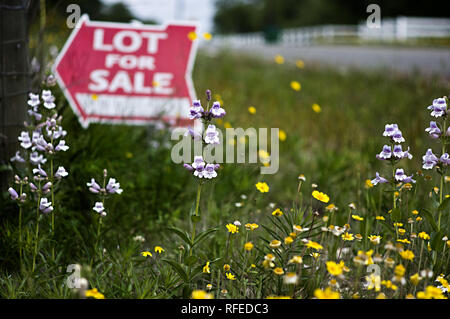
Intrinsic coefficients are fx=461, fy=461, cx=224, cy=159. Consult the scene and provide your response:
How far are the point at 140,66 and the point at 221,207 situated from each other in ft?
5.75

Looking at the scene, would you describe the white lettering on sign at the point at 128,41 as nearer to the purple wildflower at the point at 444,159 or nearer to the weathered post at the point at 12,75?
the weathered post at the point at 12,75

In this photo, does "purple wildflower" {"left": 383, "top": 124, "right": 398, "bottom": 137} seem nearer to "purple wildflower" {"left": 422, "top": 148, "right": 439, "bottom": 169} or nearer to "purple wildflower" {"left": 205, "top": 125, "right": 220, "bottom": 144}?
"purple wildflower" {"left": 422, "top": 148, "right": 439, "bottom": 169}

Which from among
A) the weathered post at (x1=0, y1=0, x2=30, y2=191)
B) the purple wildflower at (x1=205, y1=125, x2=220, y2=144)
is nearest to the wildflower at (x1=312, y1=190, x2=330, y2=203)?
the purple wildflower at (x1=205, y1=125, x2=220, y2=144)

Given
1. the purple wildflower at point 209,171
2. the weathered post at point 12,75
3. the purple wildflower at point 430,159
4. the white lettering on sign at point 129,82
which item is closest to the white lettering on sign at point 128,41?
the white lettering on sign at point 129,82

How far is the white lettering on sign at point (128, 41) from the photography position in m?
3.84

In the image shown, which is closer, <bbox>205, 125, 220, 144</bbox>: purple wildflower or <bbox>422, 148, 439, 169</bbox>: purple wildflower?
<bbox>205, 125, 220, 144</bbox>: purple wildflower

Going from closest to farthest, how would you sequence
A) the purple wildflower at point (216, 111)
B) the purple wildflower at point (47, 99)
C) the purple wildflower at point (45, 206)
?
the purple wildflower at point (216, 111) < the purple wildflower at point (45, 206) < the purple wildflower at point (47, 99)

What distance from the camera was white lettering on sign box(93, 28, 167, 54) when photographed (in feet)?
12.6

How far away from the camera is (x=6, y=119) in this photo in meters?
2.48

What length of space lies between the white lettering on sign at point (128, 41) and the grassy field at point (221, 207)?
711 millimetres

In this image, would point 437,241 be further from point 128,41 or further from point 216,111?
point 128,41

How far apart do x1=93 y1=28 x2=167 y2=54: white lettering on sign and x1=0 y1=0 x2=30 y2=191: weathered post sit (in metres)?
1.34

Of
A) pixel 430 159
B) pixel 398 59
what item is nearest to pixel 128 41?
pixel 430 159

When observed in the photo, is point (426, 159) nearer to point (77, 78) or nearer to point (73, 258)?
point (73, 258)
